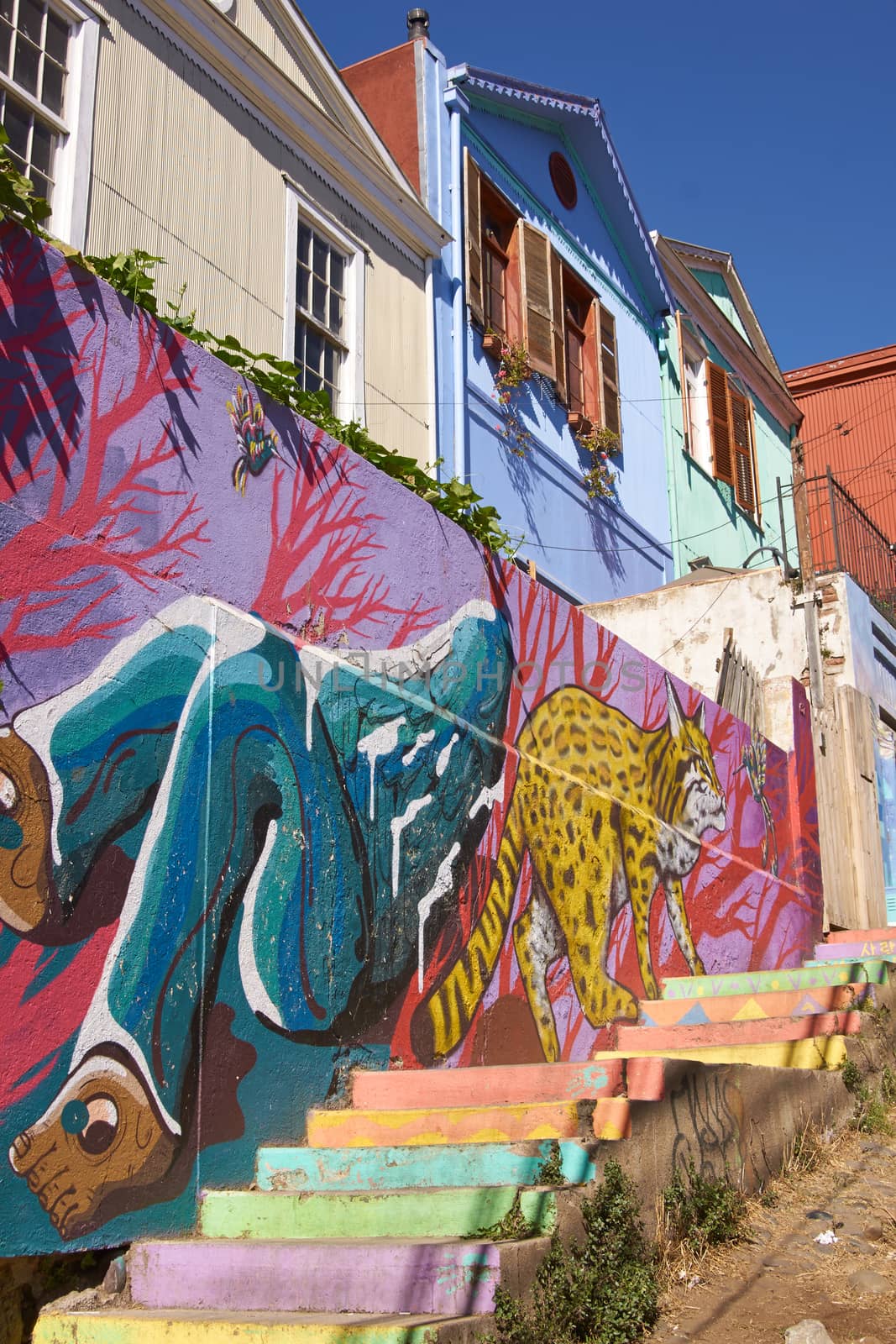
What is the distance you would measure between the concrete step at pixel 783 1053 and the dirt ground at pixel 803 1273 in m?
0.53

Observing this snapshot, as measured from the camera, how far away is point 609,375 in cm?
1331

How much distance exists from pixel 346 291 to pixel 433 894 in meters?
5.22

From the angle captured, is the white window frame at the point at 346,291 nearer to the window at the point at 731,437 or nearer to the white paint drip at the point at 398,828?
the white paint drip at the point at 398,828

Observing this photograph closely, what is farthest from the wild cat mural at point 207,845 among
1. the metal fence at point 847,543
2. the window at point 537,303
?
the metal fence at point 847,543

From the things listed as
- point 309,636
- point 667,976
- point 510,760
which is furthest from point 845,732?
point 309,636

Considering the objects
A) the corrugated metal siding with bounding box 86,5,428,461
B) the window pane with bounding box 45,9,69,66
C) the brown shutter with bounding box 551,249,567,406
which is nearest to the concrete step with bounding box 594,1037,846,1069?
the corrugated metal siding with bounding box 86,5,428,461

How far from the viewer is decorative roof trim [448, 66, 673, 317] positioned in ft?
36.9

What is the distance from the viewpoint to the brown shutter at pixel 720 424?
15.8 metres

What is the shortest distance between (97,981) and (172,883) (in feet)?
1.46

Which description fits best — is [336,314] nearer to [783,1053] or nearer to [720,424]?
[783,1053]

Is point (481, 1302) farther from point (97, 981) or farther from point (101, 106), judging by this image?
point (101, 106)

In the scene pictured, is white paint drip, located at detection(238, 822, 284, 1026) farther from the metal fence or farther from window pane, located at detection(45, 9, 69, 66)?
the metal fence

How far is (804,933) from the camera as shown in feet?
33.6

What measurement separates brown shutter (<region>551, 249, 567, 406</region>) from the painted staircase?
8178mm
